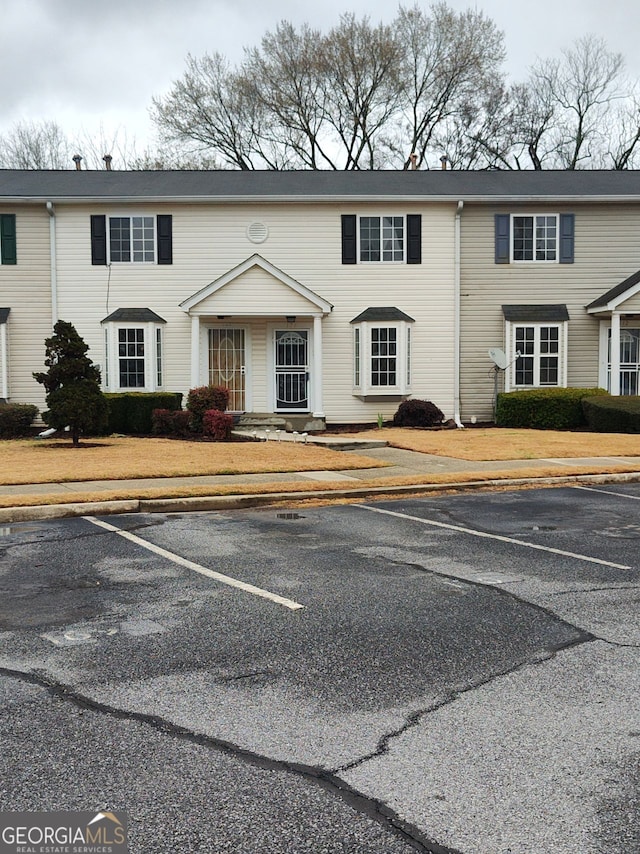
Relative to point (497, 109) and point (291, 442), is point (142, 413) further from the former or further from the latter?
point (497, 109)

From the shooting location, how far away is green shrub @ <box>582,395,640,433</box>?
2056cm

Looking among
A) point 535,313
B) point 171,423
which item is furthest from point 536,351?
point 171,423

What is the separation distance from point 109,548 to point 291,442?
11146 mm

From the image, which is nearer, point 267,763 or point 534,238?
point 267,763

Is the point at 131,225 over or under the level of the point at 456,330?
over

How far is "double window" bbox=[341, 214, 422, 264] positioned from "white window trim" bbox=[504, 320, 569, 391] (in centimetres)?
337

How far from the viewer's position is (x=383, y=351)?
77.5 ft

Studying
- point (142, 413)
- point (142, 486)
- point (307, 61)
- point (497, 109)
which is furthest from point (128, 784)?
point (497, 109)

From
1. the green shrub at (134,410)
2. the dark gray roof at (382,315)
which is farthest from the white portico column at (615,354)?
the green shrub at (134,410)

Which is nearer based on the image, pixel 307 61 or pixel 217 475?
pixel 217 475

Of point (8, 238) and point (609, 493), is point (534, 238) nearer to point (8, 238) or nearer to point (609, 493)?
point (609, 493)

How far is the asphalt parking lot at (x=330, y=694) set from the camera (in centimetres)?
323

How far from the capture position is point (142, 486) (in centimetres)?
1248

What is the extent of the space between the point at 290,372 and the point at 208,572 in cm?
1705
